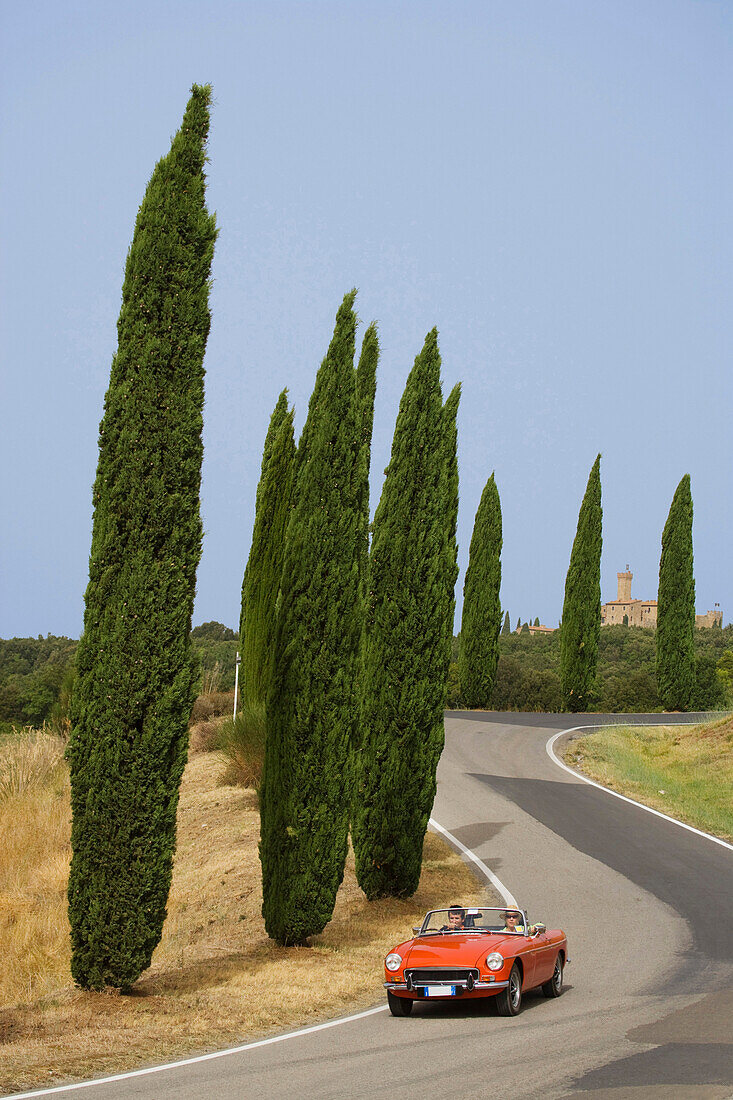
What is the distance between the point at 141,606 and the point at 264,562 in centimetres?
1698

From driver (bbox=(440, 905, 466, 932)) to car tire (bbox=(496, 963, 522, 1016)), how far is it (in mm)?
1242

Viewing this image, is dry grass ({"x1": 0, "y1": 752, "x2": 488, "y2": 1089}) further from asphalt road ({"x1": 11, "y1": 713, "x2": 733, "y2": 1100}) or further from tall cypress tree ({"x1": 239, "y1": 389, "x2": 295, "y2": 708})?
tall cypress tree ({"x1": 239, "y1": 389, "x2": 295, "y2": 708})

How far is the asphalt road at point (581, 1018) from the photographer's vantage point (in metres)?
7.55

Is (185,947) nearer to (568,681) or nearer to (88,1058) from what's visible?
(88,1058)

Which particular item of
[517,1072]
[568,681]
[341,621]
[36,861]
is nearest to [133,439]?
[341,621]

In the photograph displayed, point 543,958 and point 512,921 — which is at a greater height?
point 512,921

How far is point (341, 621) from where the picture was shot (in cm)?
1397

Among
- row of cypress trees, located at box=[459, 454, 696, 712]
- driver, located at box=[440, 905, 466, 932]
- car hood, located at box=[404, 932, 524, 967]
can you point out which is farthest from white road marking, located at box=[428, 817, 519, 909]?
row of cypress trees, located at box=[459, 454, 696, 712]

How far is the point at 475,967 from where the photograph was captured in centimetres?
988

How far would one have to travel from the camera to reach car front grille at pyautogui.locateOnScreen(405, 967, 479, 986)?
9891 mm

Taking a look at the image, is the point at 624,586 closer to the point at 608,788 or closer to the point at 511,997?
the point at 608,788

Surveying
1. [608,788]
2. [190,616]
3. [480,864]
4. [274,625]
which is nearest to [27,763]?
[480,864]

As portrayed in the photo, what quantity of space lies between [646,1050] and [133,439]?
770cm

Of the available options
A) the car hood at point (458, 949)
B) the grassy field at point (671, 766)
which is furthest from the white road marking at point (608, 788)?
the car hood at point (458, 949)
